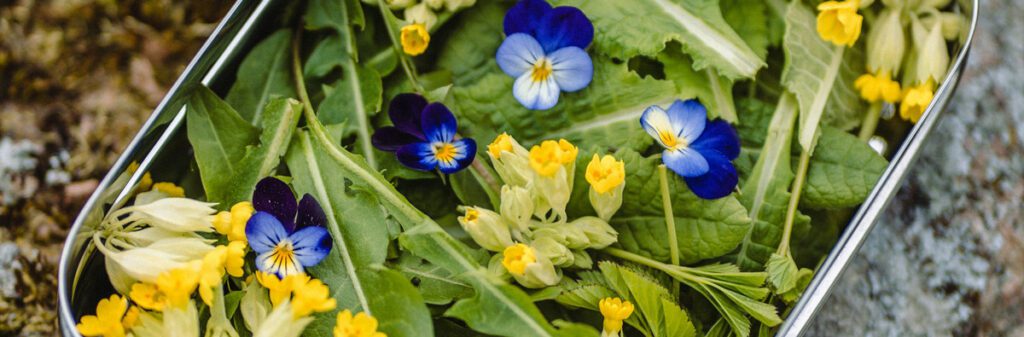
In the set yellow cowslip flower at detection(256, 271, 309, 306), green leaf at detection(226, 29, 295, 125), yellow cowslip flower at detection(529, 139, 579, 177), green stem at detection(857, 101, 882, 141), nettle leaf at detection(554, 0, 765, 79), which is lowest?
yellow cowslip flower at detection(256, 271, 309, 306)

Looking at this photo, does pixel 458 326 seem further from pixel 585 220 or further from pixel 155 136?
pixel 155 136

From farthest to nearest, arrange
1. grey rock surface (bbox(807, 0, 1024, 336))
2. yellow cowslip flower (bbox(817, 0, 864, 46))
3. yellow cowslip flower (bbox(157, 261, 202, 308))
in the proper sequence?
1. grey rock surface (bbox(807, 0, 1024, 336))
2. yellow cowslip flower (bbox(817, 0, 864, 46))
3. yellow cowslip flower (bbox(157, 261, 202, 308))

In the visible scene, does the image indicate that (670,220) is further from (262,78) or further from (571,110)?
(262,78)

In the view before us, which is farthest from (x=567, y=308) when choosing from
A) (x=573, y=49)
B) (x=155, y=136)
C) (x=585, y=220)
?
(x=155, y=136)

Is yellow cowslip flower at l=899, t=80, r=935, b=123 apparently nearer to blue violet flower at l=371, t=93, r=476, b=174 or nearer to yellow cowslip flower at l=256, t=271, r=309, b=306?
blue violet flower at l=371, t=93, r=476, b=174

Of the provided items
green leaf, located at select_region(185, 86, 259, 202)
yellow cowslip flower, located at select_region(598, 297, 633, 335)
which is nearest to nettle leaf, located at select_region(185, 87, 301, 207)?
green leaf, located at select_region(185, 86, 259, 202)

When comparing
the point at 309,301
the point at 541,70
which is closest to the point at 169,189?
the point at 309,301

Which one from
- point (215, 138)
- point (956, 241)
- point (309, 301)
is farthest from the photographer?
point (956, 241)
